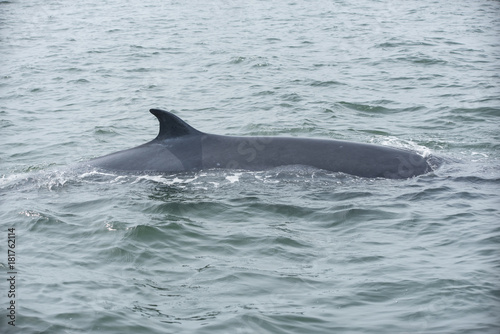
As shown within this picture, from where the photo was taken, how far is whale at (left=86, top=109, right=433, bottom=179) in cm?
1252

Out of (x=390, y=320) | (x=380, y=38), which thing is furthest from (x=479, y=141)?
(x=380, y=38)

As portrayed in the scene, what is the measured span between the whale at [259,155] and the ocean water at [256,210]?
0.21m

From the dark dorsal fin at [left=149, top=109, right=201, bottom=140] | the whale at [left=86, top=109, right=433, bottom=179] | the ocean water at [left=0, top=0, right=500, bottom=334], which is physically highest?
the dark dorsal fin at [left=149, top=109, right=201, bottom=140]

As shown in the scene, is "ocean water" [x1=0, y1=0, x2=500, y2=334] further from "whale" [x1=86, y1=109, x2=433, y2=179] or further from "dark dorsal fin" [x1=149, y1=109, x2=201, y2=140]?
"dark dorsal fin" [x1=149, y1=109, x2=201, y2=140]

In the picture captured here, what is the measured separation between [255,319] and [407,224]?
362 cm

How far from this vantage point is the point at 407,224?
10.8m

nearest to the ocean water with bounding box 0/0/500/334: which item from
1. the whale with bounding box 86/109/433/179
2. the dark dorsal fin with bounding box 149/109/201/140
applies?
the whale with bounding box 86/109/433/179

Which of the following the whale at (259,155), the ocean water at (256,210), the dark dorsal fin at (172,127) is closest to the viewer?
the ocean water at (256,210)

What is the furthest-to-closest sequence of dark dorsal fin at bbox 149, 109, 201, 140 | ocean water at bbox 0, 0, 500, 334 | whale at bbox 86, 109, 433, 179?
whale at bbox 86, 109, 433, 179 → dark dorsal fin at bbox 149, 109, 201, 140 → ocean water at bbox 0, 0, 500, 334

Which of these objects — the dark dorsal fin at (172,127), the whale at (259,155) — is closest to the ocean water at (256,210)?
the whale at (259,155)

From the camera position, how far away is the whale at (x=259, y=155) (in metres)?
12.5

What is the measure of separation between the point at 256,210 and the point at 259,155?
1.43m

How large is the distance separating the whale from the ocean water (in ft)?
0.68

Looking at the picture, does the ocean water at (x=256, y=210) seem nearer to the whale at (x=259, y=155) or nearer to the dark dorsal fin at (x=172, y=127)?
the whale at (x=259, y=155)
